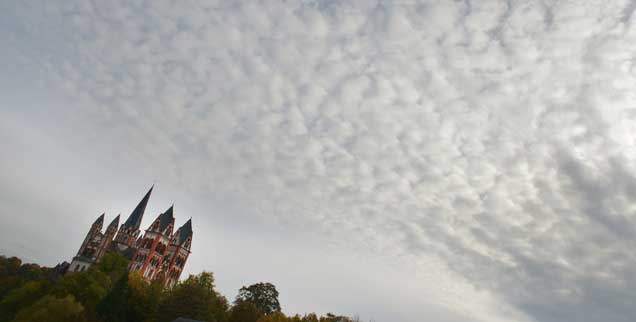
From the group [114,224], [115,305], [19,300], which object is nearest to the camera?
[115,305]

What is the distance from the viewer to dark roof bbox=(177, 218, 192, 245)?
419 ft

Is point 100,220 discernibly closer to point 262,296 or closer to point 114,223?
point 114,223

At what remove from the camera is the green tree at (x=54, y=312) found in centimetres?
5278

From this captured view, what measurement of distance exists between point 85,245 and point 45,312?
101 metres

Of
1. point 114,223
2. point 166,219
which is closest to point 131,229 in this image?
point 114,223

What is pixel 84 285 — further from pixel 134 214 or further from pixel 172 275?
pixel 134 214

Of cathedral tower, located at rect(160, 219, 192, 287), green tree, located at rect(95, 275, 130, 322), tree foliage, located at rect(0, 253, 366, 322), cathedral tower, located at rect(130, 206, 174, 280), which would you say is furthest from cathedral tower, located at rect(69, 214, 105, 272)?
green tree, located at rect(95, 275, 130, 322)

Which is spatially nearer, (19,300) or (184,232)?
(19,300)

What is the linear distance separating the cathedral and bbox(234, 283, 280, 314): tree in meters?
22.9

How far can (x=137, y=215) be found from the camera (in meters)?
147

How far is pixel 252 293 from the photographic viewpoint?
107 m

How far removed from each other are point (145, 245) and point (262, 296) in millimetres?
41504

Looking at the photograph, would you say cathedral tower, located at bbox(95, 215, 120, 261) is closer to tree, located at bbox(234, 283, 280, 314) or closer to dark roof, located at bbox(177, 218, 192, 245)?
dark roof, located at bbox(177, 218, 192, 245)

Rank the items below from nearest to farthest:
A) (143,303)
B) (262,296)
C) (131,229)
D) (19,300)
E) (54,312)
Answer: (54,312) → (143,303) → (19,300) → (262,296) → (131,229)
